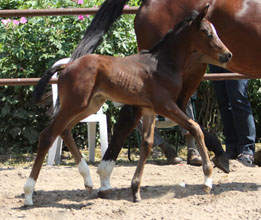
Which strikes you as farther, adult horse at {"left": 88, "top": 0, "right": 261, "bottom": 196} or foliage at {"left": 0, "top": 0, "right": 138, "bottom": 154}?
foliage at {"left": 0, "top": 0, "right": 138, "bottom": 154}

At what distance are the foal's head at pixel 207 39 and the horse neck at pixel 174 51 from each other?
0.09 m

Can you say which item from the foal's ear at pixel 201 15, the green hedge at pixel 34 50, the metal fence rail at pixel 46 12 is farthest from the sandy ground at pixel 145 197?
the green hedge at pixel 34 50

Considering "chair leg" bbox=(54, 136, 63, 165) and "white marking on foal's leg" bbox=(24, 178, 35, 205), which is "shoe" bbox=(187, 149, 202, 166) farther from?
"white marking on foal's leg" bbox=(24, 178, 35, 205)

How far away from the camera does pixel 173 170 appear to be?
5863mm

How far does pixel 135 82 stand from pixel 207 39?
26.3 inches

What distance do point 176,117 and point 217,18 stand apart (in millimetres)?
1095

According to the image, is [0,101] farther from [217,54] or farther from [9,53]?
[217,54]

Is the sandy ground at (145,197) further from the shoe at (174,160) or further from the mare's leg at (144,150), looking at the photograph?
the shoe at (174,160)

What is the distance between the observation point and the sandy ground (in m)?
4.09

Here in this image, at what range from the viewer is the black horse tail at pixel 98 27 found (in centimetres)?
472

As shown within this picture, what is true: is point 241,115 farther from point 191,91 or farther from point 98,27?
point 98,27

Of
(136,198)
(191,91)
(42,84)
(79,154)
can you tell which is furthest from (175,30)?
(136,198)

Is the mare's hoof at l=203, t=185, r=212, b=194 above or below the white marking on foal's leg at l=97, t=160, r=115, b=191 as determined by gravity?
above

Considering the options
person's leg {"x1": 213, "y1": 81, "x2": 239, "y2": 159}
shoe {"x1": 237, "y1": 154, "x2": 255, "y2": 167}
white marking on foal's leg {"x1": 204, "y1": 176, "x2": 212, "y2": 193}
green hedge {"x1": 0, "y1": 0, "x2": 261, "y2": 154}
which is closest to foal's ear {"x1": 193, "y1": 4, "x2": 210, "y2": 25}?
white marking on foal's leg {"x1": 204, "y1": 176, "x2": 212, "y2": 193}
